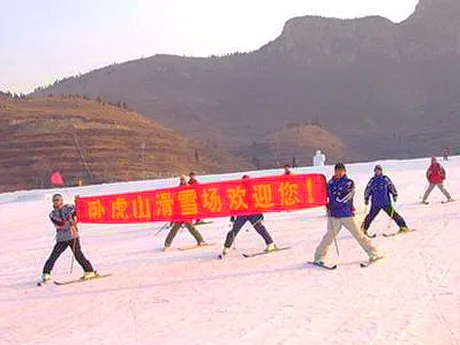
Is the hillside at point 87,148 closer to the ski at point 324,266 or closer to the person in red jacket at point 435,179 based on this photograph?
the person in red jacket at point 435,179

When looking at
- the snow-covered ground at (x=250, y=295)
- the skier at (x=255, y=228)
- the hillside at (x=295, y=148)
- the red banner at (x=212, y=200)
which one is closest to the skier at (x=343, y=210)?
the snow-covered ground at (x=250, y=295)

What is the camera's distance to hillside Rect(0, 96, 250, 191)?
232 ft

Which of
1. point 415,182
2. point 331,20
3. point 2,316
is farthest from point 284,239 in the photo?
point 331,20

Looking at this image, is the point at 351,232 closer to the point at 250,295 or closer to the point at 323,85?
the point at 250,295

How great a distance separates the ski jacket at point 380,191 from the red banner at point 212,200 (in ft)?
3.88

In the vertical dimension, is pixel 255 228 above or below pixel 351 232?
below

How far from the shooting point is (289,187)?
57.2ft

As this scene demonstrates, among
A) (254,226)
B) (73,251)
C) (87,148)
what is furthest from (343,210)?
(87,148)

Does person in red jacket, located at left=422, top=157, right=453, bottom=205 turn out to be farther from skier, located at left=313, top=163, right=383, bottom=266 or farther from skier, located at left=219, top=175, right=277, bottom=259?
skier, located at left=313, top=163, right=383, bottom=266

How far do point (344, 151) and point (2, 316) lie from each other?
3789 inches

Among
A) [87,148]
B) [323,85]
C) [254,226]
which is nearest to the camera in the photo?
[254,226]

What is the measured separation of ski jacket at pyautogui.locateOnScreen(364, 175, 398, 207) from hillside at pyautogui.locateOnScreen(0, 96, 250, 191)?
53925mm

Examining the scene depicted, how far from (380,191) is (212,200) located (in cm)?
427

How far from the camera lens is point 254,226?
1505cm
